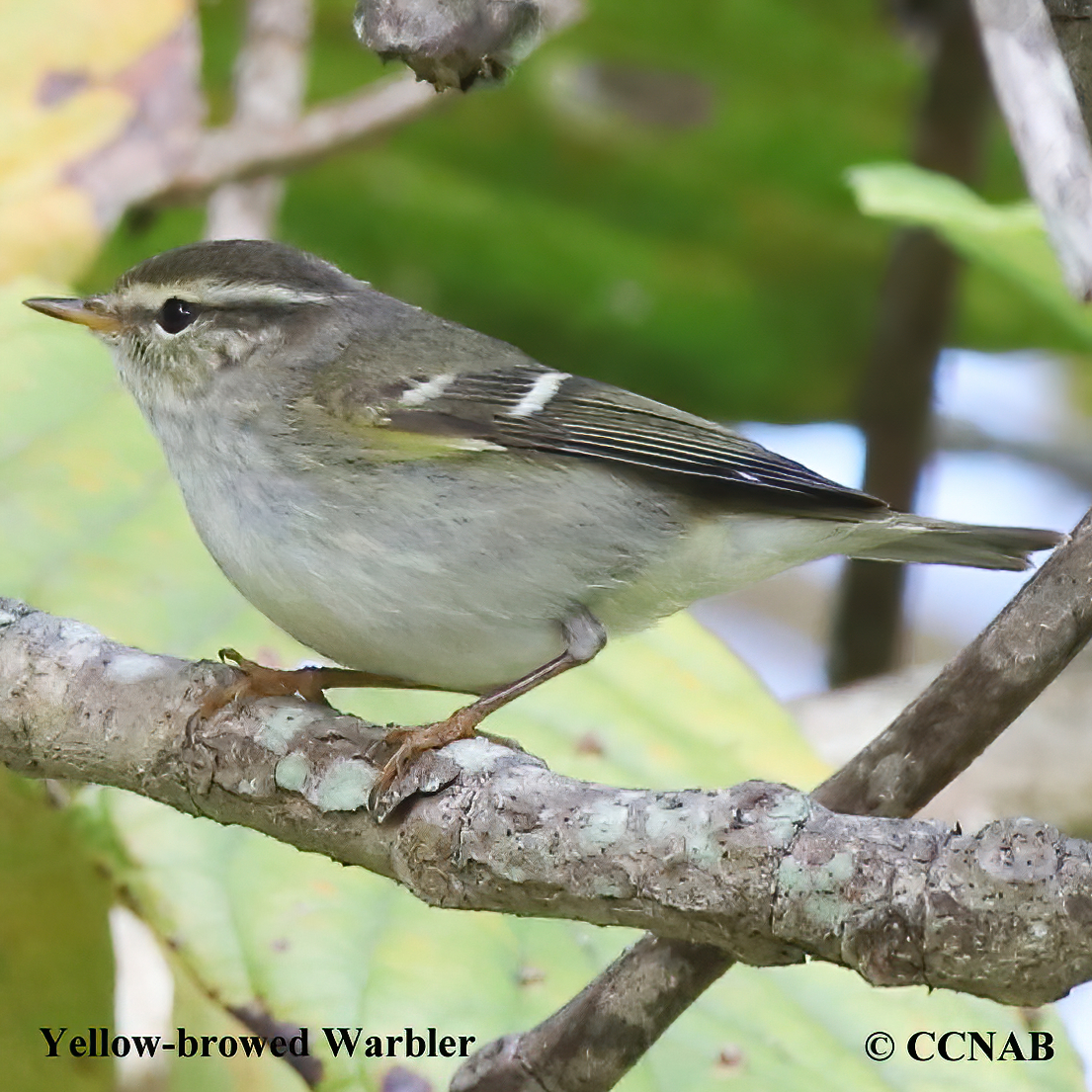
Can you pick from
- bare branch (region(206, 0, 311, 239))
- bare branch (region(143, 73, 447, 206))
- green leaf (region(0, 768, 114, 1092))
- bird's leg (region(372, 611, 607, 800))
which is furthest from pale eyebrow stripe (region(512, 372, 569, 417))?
bare branch (region(206, 0, 311, 239))

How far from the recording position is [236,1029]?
2562 millimetres

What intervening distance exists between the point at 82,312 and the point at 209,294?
25cm

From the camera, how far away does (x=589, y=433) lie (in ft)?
9.21

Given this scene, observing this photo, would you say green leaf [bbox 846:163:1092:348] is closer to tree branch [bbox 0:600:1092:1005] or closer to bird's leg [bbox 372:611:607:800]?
bird's leg [bbox 372:611:607:800]

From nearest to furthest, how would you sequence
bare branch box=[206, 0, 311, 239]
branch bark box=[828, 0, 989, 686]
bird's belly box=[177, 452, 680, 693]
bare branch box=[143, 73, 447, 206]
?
1. bird's belly box=[177, 452, 680, 693]
2. bare branch box=[143, 73, 447, 206]
3. bare branch box=[206, 0, 311, 239]
4. branch bark box=[828, 0, 989, 686]

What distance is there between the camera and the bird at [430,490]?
8.39ft

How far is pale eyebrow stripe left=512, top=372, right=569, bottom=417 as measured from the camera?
285 cm

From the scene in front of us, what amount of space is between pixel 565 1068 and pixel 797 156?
3579 millimetres

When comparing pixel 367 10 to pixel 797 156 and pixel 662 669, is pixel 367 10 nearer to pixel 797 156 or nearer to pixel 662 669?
pixel 662 669

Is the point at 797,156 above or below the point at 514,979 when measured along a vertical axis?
above

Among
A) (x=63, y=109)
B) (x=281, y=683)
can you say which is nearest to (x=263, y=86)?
(x=63, y=109)

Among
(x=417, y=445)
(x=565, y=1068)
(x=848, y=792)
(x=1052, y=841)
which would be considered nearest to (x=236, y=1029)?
(x=565, y=1068)

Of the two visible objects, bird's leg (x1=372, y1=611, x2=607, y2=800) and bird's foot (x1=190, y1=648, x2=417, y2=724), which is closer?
bird's leg (x1=372, y1=611, x2=607, y2=800)

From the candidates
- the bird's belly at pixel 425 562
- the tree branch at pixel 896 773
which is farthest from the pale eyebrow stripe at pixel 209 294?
the tree branch at pixel 896 773
